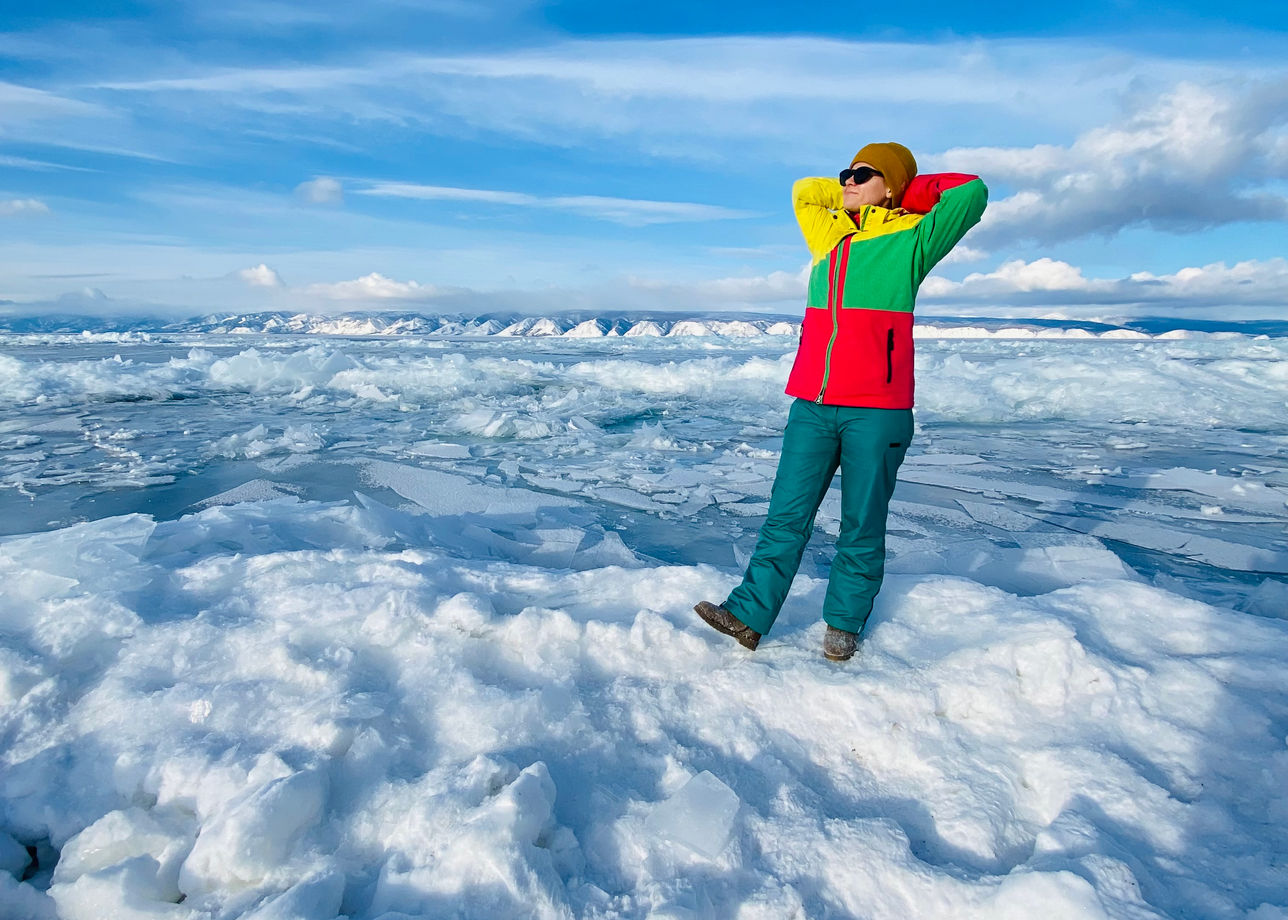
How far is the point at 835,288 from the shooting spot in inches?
81.2

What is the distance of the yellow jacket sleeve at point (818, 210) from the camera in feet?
7.11

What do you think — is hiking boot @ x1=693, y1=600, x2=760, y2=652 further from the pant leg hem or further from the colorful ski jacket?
the colorful ski jacket

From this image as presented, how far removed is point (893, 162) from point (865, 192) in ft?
0.37

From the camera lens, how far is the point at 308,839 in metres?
1.43

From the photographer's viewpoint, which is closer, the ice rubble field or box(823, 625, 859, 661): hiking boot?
the ice rubble field

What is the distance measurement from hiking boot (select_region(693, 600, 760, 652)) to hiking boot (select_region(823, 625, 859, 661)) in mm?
212

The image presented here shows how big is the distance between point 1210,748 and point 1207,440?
844 centimetres

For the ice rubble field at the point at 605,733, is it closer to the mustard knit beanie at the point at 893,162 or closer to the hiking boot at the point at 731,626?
the hiking boot at the point at 731,626

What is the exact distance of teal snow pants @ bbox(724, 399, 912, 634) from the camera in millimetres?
2080

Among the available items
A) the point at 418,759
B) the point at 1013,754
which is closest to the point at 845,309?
the point at 1013,754

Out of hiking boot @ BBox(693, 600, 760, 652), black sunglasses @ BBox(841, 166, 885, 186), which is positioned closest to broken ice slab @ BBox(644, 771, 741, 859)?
hiking boot @ BBox(693, 600, 760, 652)

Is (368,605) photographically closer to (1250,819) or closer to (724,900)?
(724,900)

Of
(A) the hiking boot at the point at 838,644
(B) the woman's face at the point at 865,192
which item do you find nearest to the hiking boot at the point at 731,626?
(A) the hiking boot at the point at 838,644

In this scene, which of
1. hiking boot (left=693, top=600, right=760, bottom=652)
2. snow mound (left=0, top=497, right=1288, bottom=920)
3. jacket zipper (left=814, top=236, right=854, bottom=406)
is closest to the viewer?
snow mound (left=0, top=497, right=1288, bottom=920)
